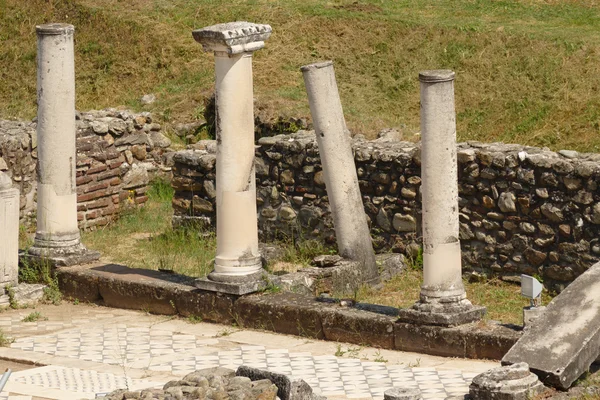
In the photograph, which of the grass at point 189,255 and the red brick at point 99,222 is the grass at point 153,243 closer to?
the grass at point 189,255

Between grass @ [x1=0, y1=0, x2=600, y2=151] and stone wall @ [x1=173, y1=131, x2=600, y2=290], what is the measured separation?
12.2 feet

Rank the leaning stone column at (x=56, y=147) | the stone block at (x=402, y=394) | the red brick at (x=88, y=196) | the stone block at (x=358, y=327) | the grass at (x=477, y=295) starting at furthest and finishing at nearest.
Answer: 1. the red brick at (x=88, y=196)
2. the leaning stone column at (x=56, y=147)
3. the grass at (x=477, y=295)
4. the stone block at (x=358, y=327)
5. the stone block at (x=402, y=394)

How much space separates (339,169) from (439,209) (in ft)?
8.88

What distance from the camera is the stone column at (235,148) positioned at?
11195mm

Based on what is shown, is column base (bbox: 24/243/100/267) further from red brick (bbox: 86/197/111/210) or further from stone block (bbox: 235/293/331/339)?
red brick (bbox: 86/197/111/210)

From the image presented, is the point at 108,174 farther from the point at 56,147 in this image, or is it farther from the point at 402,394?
the point at 402,394

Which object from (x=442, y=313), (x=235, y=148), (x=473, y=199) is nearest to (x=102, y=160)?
(x=473, y=199)

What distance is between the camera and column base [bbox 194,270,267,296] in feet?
37.1

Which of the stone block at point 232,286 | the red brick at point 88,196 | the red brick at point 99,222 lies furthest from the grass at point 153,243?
the stone block at point 232,286

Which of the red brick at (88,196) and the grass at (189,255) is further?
the red brick at (88,196)

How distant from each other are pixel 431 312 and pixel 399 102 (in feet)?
33.2

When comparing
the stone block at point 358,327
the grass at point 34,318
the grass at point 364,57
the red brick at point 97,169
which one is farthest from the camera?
the grass at point 364,57

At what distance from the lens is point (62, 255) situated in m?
12.7

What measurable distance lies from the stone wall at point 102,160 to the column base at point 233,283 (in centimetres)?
489
